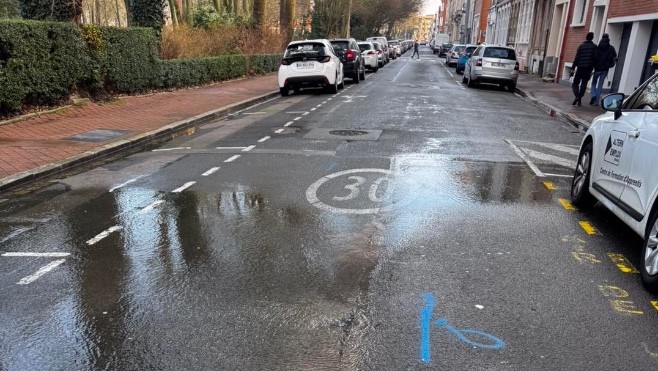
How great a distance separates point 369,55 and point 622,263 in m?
27.4

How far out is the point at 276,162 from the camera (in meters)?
8.14

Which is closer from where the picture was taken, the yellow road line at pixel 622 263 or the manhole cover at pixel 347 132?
the yellow road line at pixel 622 263

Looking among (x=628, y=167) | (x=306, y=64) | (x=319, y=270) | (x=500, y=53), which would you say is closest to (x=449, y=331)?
(x=319, y=270)

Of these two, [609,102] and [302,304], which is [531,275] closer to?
[302,304]

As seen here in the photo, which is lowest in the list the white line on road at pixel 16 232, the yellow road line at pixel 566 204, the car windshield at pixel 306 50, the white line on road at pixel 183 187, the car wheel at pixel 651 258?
the white line on road at pixel 16 232

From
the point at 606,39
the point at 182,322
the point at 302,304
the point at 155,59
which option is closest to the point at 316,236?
the point at 302,304

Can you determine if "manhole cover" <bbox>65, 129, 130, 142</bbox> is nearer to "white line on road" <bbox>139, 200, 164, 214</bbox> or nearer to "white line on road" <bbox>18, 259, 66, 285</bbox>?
"white line on road" <bbox>139, 200, 164, 214</bbox>

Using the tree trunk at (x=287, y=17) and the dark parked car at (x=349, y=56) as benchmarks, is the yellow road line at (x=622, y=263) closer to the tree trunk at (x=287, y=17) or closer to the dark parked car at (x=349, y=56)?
the dark parked car at (x=349, y=56)

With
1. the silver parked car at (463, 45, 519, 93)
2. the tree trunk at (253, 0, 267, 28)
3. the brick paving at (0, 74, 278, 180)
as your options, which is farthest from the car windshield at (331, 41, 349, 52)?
the tree trunk at (253, 0, 267, 28)

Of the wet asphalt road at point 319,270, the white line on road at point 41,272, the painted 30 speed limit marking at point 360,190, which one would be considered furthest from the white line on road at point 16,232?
the painted 30 speed limit marking at point 360,190

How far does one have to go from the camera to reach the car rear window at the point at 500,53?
67.7 feet

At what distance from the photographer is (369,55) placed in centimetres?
3064

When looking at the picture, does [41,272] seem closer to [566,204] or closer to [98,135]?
A: [566,204]

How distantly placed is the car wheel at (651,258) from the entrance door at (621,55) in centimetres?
1586
